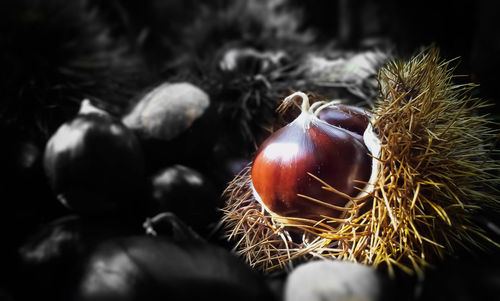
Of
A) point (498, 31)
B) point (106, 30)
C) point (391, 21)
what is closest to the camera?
point (498, 31)

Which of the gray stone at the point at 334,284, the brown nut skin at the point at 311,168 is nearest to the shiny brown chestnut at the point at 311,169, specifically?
the brown nut skin at the point at 311,168

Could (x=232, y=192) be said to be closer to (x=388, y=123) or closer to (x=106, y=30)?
(x=388, y=123)

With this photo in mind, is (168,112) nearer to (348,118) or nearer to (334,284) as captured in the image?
(348,118)

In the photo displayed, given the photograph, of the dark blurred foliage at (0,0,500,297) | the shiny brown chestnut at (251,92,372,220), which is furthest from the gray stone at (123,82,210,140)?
the shiny brown chestnut at (251,92,372,220)

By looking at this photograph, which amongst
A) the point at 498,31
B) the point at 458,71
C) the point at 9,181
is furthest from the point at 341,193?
the point at 498,31

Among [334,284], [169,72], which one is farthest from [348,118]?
[169,72]

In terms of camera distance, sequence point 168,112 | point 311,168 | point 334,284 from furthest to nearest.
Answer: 1. point 168,112
2. point 311,168
3. point 334,284

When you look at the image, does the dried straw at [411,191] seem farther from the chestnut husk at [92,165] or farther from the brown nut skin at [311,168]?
the chestnut husk at [92,165]
